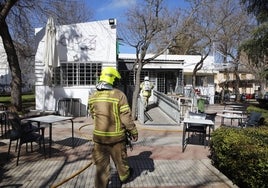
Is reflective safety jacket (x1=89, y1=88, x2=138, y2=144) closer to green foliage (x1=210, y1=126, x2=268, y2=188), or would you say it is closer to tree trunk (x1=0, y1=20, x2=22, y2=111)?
green foliage (x1=210, y1=126, x2=268, y2=188)

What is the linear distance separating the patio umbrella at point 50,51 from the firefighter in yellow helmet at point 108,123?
392 inches

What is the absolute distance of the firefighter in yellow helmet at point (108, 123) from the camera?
4285 mm

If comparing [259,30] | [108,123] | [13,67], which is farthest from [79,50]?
[108,123]

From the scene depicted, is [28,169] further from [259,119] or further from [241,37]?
[241,37]

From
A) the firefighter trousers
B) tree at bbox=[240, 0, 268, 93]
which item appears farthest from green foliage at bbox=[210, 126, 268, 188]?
tree at bbox=[240, 0, 268, 93]

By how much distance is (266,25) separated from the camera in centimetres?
1308

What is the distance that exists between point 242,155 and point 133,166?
235 centimetres

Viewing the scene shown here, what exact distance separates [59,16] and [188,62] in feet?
55.1

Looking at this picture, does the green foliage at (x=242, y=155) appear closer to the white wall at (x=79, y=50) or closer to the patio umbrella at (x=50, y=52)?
the patio umbrella at (x=50, y=52)

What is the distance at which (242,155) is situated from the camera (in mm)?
5008

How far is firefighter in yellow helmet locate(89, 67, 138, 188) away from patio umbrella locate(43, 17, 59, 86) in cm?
994

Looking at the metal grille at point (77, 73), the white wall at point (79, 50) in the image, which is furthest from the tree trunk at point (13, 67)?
the metal grille at point (77, 73)

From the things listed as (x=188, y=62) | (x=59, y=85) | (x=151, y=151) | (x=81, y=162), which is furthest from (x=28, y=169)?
(x=188, y=62)

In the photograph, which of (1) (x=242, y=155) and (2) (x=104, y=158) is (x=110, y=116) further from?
(1) (x=242, y=155)
